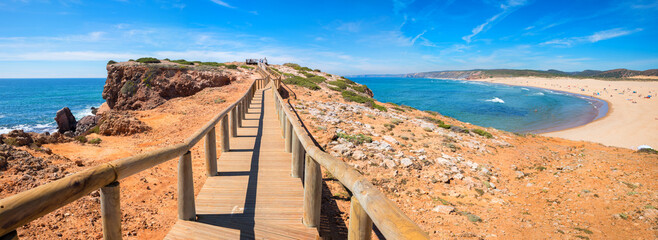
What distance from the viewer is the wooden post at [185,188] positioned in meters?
3.04

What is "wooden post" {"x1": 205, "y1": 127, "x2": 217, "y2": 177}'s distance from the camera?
4298 millimetres

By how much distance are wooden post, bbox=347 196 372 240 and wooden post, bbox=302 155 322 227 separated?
1013 mm

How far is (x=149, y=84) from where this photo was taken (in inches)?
850

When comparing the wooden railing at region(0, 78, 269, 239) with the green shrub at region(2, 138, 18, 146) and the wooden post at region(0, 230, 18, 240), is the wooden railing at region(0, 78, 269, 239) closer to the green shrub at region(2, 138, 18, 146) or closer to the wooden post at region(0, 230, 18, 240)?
the wooden post at region(0, 230, 18, 240)

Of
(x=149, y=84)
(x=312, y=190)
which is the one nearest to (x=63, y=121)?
(x=149, y=84)

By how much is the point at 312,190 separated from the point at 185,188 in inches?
58.3

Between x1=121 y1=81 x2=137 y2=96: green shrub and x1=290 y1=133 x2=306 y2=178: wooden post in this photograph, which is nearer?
x1=290 y1=133 x2=306 y2=178: wooden post

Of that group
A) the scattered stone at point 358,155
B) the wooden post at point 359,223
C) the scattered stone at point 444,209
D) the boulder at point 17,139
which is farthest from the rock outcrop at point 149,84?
the wooden post at point 359,223

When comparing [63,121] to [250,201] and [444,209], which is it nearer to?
[250,201]

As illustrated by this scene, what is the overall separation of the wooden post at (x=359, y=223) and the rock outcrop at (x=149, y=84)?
23.1 metres

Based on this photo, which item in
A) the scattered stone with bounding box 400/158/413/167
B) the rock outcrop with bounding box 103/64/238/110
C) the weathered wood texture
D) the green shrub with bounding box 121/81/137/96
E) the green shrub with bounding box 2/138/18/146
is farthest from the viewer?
the green shrub with bounding box 121/81/137/96

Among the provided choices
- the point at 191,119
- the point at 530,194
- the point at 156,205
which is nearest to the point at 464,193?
the point at 530,194

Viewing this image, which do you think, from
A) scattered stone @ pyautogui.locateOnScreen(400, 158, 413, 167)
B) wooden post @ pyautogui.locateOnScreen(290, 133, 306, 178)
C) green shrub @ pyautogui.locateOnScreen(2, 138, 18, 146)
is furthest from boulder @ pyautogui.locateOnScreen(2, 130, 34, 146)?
scattered stone @ pyautogui.locateOnScreen(400, 158, 413, 167)

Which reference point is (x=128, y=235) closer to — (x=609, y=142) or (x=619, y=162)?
(x=619, y=162)
